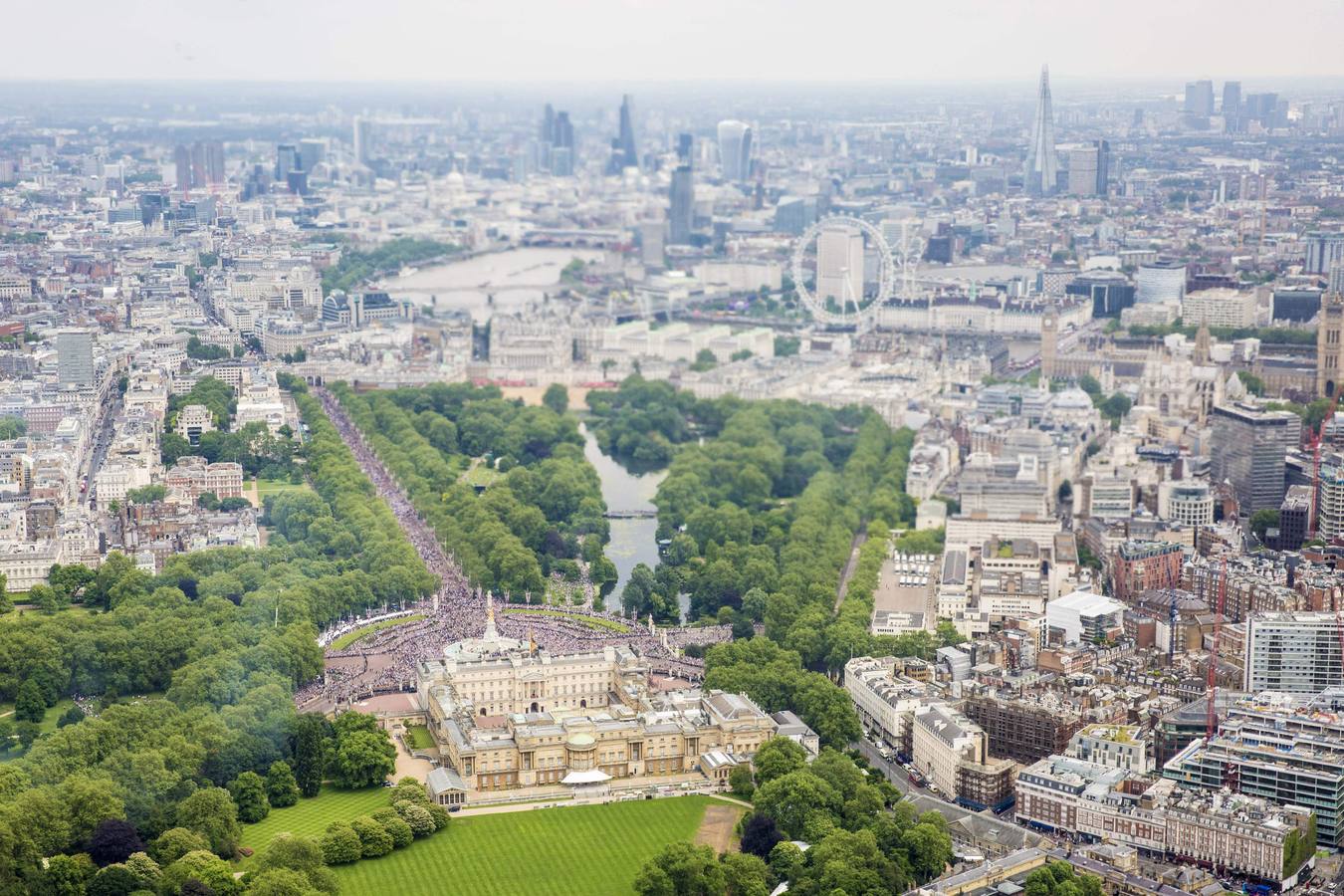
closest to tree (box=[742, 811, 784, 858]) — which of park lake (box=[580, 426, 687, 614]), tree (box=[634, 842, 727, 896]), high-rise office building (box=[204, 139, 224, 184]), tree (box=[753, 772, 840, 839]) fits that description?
tree (box=[753, 772, 840, 839])

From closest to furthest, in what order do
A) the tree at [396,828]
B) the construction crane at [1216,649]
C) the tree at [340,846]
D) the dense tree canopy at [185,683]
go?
the dense tree canopy at [185,683], the tree at [340,846], the tree at [396,828], the construction crane at [1216,649]

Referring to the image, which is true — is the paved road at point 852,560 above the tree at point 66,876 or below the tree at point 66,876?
above

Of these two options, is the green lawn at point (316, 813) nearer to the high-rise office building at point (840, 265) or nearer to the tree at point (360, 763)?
the tree at point (360, 763)

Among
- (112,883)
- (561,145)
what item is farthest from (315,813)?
(561,145)

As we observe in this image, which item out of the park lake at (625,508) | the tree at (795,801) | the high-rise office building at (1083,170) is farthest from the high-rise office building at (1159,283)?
the tree at (795,801)

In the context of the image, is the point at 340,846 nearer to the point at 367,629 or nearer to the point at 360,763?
the point at 360,763

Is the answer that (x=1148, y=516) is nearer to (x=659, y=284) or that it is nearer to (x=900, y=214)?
(x=900, y=214)
